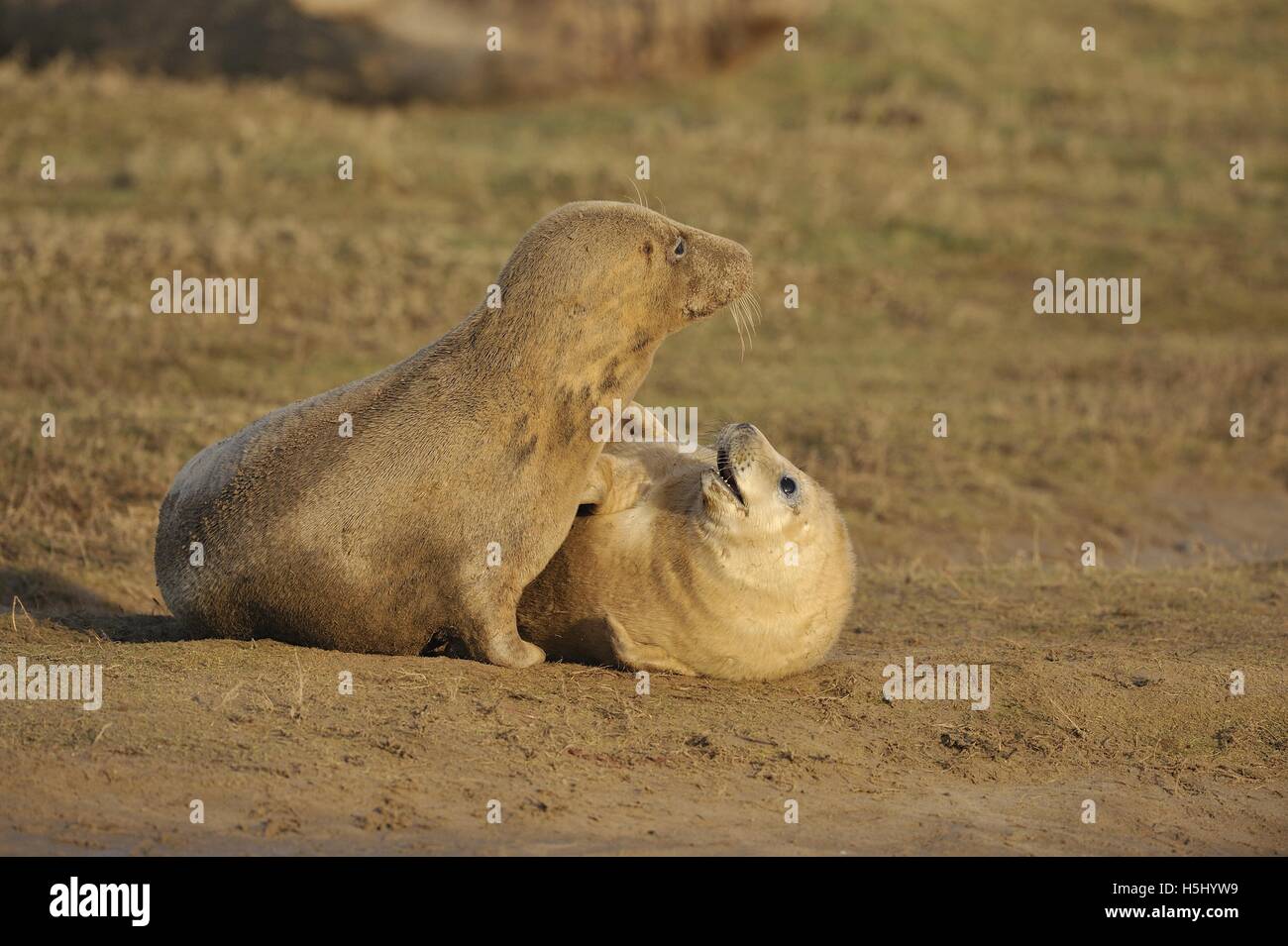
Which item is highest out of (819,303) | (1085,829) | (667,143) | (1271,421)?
(667,143)

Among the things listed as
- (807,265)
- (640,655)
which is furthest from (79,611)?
(807,265)

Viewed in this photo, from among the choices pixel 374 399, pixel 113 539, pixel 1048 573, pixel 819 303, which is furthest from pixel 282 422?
pixel 819 303

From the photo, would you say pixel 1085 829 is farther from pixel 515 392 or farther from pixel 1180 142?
pixel 1180 142

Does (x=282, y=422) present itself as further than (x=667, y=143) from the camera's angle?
No

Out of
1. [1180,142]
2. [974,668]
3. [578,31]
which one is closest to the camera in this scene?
[974,668]

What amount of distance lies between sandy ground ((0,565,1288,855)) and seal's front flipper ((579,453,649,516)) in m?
0.62

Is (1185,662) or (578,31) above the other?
(578,31)

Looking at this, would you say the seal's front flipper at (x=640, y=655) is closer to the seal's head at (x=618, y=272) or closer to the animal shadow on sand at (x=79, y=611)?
the seal's head at (x=618, y=272)

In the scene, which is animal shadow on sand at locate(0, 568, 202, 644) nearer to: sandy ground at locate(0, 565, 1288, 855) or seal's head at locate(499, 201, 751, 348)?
sandy ground at locate(0, 565, 1288, 855)

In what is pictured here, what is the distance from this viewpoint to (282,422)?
640cm

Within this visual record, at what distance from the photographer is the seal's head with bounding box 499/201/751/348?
245 inches

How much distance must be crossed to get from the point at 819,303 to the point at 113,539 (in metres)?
7.10

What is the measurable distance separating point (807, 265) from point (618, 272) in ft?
28.1

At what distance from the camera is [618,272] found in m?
6.27
